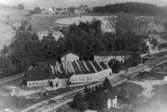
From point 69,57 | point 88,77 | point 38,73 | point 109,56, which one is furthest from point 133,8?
point 38,73

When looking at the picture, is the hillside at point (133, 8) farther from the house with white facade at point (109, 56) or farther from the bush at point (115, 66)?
the bush at point (115, 66)

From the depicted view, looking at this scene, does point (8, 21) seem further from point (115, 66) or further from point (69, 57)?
point (115, 66)

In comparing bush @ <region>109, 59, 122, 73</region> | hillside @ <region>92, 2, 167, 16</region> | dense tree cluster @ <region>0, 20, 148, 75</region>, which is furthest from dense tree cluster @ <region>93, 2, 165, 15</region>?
bush @ <region>109, 59, 122, 73</region>

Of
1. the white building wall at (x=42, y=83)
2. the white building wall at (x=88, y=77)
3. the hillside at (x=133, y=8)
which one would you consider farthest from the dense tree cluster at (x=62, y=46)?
the hillside at (x=133, y=8)

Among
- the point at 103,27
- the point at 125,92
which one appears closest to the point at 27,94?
the point at 125,92

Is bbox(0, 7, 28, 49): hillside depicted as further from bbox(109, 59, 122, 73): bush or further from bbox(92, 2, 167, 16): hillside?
bbox(92, 2, 167, 16): hillside
